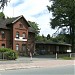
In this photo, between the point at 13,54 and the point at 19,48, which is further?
the point at 19,48

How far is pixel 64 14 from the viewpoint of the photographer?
217 feet

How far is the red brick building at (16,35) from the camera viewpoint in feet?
211

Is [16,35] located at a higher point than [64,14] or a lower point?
lower

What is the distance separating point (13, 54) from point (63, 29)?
31725 mm

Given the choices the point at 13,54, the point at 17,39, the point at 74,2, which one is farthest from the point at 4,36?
the point at 13,54

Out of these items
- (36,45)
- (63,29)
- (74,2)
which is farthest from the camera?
(36,45)

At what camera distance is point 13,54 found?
4109 centimetres

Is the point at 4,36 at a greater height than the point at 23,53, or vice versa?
the point at 4,36

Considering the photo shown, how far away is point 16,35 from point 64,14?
42.6ft

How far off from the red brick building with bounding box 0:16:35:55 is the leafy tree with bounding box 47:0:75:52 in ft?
25.1

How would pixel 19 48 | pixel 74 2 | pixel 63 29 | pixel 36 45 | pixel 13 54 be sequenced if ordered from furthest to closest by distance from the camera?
pixel 36 45 < pixel 63 29 < pixel 19 48 < pixel 74 2 < pixel 13 54

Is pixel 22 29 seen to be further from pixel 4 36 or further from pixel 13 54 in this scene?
pixel 13 54

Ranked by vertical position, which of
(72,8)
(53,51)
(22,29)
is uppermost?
(72,8)

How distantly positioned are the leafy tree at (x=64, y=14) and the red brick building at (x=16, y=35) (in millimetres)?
7643
